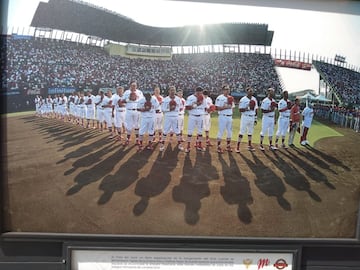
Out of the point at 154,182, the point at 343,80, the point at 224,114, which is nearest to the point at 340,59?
the point at 343,80

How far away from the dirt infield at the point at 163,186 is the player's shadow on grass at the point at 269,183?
10 millimetres

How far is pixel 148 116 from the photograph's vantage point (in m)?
2.93

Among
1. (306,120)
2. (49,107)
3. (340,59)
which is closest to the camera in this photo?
(49,107)

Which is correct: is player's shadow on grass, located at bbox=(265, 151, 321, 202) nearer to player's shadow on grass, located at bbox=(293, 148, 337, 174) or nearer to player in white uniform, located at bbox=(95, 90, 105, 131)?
player's shadow on grass, located at bbox=(293, 148, 337, 174)

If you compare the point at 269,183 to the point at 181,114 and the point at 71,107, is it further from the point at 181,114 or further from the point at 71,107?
the point at 71,107

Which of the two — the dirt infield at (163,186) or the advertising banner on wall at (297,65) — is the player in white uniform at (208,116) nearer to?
the dirt infield at (163,186)

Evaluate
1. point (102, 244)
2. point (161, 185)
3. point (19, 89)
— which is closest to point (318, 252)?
point (161, 185)

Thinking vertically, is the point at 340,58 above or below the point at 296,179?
above

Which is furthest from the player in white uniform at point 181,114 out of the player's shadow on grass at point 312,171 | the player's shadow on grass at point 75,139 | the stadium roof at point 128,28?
the player's shadow on grass at point 312,171

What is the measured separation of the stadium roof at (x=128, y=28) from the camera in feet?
8.69

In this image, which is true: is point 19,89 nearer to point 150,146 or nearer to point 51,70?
point 51,70

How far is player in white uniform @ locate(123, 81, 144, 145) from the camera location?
2.79 metres

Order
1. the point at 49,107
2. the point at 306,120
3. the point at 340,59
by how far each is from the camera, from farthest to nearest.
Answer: the point at 306,120 → the point at 340,59 → the point at 49,107

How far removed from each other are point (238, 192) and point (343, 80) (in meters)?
1.58
